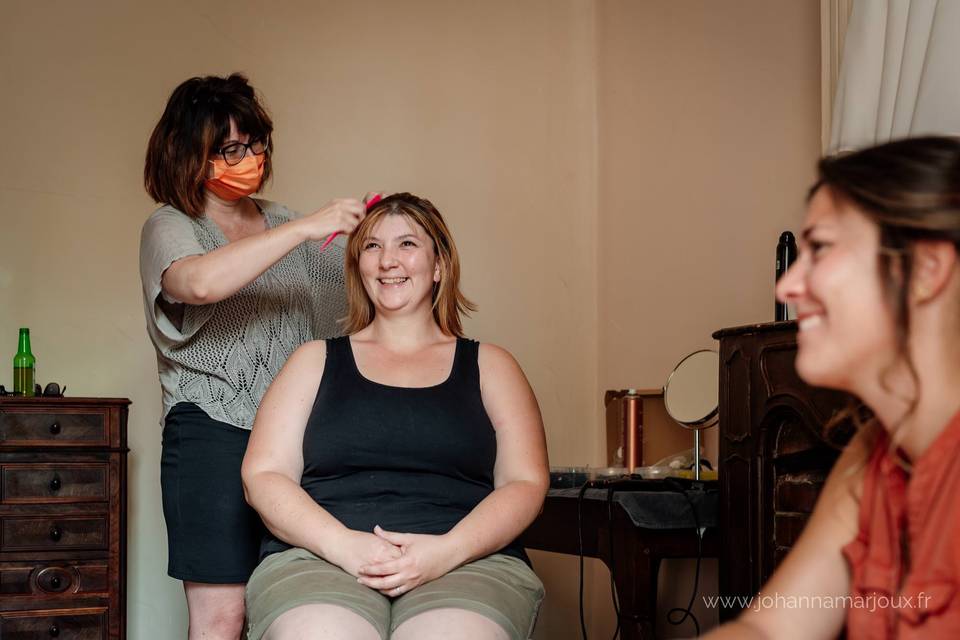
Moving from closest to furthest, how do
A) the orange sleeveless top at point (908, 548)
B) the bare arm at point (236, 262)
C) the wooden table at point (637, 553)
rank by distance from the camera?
the orange sleeveless top at point (908, 548) → the bare arm at point (236, 262) → the wooden table at point (637, 553)

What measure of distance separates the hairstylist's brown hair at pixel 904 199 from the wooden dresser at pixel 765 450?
1.03 meters

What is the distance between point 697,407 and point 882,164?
1782 mm

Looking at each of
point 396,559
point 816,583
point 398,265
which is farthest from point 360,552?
point 816,583

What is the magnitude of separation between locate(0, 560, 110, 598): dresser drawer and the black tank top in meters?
1.29

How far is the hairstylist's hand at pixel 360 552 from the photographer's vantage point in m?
1.66

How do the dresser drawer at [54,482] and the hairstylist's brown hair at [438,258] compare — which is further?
the dresser drawer at [54,482]

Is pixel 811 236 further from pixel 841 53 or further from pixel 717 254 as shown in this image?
pixel 717 254

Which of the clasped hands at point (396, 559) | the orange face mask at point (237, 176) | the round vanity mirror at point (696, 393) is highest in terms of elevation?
the orange face mask at point (237, 176)

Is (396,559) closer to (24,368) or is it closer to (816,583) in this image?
(816,583)

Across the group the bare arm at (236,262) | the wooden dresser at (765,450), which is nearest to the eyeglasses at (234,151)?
the bare arm at (236,262)

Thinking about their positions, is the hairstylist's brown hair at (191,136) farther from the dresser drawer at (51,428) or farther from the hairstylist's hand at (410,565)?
the dresser drawer at (51,428)

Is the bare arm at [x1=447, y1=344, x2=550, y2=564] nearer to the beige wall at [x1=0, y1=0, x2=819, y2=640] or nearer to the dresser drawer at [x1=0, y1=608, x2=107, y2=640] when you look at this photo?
the beige wall at [x1=0, y1=0, x2=819, y2=640]

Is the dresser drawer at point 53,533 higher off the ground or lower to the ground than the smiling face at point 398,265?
lower

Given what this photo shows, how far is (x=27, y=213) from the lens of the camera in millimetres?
3352
